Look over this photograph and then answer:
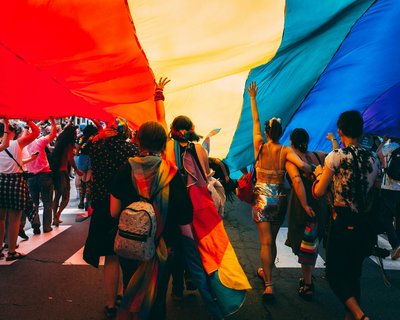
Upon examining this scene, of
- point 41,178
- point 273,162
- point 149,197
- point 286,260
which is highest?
point 273,162

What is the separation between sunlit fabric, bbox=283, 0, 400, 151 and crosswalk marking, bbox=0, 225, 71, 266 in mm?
4499

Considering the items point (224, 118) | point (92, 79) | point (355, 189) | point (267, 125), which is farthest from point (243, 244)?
point (92, 79)

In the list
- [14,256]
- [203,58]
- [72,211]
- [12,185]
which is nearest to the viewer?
[203,58]

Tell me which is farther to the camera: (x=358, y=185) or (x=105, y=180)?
(x=105, y=180)

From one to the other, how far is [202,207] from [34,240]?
13.7 feet

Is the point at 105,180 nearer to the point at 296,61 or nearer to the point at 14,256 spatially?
the point at 296,61

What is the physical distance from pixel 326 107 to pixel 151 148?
3.26 meters

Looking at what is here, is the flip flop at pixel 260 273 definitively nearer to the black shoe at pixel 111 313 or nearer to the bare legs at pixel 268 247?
the bare legs at pixel 268 247

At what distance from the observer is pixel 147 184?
8.06 ft

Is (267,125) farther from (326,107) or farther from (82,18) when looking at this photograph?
(82,18)

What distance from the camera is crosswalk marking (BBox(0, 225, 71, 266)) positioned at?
17.8 ft

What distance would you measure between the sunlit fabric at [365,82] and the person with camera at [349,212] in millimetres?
1385

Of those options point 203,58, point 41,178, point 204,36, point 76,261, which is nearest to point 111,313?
point 76,261

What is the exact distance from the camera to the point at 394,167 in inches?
217
